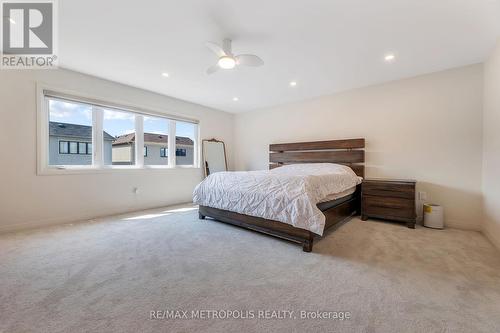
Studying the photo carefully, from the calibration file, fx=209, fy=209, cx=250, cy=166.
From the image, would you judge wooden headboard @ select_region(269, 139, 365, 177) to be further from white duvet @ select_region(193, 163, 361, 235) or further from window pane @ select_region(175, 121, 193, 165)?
window pane @ select_region(175, 121, 193, 165)

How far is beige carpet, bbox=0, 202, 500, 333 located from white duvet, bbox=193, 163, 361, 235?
0.35 m

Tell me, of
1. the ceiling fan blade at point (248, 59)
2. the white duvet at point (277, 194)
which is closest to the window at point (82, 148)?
the white duvet at point (277, 194)

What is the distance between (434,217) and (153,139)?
17.0 feet

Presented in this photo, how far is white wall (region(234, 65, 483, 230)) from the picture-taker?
304 cm

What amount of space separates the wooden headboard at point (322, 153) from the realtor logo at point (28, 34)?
→ 4.13 metres

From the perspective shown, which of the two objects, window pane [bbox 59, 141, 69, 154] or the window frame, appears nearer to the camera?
the window frame

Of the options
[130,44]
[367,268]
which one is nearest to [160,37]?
[130,44]

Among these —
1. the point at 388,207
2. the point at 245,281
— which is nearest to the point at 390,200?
the point at 388,207

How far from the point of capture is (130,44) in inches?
101

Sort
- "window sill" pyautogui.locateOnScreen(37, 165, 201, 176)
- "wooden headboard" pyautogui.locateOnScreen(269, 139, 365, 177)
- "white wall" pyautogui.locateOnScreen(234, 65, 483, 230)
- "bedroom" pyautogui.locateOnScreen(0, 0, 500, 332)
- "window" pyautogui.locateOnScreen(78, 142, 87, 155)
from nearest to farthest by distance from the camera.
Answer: "bedroom" pyautogui.locateOnScreen(0, 0, 500, 332) → "white wall" pyautogui.locateOnScreen(234, 65, 483, 230) → "window sill" pyautogui.locateOnScreen(37, 165, 201, 176) → "window" pyautogui.locateOnScreen(78, 142, 87, 155) → "wooden headboard" pyautogui.locateOnScreen(269, 139, 365, 177)

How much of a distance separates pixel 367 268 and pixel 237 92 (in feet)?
12.2

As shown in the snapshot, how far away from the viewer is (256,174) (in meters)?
3.04

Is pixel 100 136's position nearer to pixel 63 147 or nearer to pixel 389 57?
pixel 63 147

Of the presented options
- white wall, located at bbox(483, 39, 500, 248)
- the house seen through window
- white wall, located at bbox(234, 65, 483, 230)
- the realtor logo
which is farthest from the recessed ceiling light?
the house seen through window
